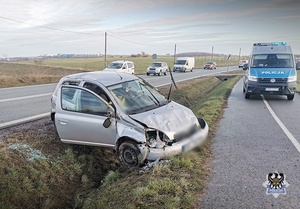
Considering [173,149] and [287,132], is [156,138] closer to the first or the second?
[173,149]

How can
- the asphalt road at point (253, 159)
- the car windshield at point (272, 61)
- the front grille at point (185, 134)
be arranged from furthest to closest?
the car windshield at point (272, 61) < the front grille at point (185, 134) < the asphalt road at point (253, 159)

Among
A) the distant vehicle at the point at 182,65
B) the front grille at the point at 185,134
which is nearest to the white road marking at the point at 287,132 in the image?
the front grille at the point at 185,134

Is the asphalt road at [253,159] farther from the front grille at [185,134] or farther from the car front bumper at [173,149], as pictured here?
the front grille at [185,134]

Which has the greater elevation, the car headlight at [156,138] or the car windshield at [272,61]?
the car windshield at [272,61]

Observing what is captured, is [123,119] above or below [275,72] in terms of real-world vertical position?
below

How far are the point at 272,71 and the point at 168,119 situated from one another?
Answer: 390 inches

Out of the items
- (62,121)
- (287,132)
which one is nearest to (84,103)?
(62,121)

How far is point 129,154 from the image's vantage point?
18.5 ft

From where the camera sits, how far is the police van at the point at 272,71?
13512mm

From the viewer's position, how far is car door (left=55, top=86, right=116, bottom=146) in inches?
234

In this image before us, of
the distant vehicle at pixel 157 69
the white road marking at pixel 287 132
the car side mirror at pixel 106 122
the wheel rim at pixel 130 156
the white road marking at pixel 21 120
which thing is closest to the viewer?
the wheel rim at pixel 130 156

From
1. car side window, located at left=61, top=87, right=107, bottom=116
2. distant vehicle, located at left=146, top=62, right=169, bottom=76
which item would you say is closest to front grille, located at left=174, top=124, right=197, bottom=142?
car side window, located at left=61, top=87, right=107, bottom=116

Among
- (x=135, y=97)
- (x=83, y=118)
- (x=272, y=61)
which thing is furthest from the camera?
(x=272, y=61)

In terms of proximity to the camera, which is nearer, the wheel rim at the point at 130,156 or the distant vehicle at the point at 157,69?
the wheel rim at the point at 130,156
